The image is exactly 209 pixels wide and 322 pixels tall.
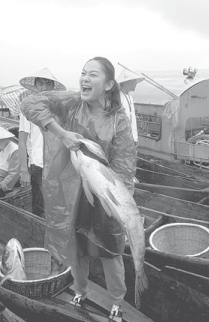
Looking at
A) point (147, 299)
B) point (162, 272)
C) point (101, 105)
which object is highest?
point (101, 105)

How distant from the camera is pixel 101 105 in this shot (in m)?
2.50

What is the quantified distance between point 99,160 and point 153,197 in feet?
10.2

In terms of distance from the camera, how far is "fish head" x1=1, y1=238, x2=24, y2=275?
3.33 metres

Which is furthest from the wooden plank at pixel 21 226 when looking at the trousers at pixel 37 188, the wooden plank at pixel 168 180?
the wooden plank at pixel 168 180

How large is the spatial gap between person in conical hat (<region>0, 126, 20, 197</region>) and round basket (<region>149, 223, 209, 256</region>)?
250cm

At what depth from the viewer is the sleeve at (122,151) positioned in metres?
2.44

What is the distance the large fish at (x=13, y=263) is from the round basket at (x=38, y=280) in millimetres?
86

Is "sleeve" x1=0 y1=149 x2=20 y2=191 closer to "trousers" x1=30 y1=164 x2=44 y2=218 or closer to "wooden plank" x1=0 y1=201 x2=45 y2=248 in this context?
"wooden plank" x1=0 y1=201 x2=45 y2=248

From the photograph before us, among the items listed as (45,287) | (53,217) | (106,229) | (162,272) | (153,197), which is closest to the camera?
(106,229)

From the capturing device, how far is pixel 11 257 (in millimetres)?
3389

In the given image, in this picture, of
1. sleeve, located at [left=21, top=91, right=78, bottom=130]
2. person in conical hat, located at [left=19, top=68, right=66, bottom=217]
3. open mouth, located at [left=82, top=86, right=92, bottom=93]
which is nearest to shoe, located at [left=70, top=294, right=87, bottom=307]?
sleeve, located at [left=21, top=91, right=78, bottom=130]

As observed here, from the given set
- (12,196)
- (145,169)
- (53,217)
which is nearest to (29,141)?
(12,196)

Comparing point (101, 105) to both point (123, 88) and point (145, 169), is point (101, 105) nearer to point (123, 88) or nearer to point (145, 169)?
point (123, 88)

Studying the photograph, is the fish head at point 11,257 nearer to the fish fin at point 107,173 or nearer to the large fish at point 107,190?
the large fish at point 107,190
